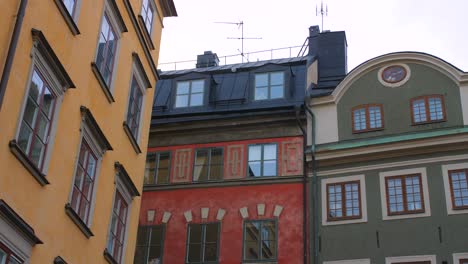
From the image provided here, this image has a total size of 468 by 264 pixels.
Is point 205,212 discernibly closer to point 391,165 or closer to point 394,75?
point 391,165

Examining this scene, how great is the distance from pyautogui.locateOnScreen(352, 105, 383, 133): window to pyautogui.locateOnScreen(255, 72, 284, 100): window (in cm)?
334

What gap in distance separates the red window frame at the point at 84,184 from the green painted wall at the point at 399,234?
34.7 feet

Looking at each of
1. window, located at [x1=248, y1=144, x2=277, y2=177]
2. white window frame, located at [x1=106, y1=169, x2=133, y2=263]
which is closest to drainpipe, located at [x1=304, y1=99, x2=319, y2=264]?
window, located at [x1=248, y1=144, x2=277, y2=177]

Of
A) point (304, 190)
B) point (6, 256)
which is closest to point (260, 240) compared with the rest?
point (304, 190)

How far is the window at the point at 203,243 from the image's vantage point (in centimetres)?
2547

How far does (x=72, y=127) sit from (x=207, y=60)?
69.2 feet

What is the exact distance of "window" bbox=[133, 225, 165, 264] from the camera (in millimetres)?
26000

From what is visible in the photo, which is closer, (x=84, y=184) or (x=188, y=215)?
(x=84, y=184)

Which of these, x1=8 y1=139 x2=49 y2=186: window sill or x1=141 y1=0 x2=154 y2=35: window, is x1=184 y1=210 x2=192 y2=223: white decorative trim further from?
x1=8 y1=139 x2=49 y2=186: window sill

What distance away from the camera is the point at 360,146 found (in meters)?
25.3

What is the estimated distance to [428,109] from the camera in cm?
2548

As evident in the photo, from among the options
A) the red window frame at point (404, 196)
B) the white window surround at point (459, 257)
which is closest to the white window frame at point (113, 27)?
the red window frame at point (404, 196)

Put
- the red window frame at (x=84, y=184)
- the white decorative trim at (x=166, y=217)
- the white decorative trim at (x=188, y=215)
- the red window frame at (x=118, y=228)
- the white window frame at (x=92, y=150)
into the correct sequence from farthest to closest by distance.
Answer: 1. the white decorative trim at (x=166, y=217)
2. the white decorative trim at (x=188, y=215)
3. the red window frame at (x=118, y=228)
4. the red window frame at (x=84, y=184)
5. the white window frame at (x=92, y=150)

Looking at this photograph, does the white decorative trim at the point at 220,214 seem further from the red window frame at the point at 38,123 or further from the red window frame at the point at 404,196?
the red window frame at the point at 38,123
